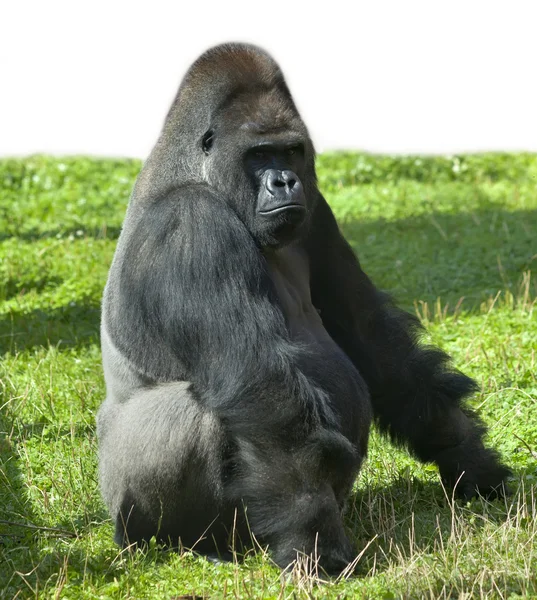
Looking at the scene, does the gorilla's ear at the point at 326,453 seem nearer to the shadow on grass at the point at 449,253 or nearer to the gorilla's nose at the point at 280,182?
the gorilla's nose at the point at 280,182

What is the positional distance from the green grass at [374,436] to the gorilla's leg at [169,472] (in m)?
0.11

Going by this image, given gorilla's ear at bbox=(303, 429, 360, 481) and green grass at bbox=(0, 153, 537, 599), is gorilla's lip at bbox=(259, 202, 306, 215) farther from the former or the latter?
green grass at bbox=(0, 153, 537, 599)

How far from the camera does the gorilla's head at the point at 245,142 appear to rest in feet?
11.9

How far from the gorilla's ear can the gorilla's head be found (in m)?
0.76

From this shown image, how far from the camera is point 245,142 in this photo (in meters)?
3.65

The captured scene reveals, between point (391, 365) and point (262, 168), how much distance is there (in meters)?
1.09

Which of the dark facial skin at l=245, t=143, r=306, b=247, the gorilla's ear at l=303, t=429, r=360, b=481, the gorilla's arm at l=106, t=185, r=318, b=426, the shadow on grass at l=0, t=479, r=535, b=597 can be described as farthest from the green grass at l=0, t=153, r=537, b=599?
the dark facial skin at l=245, t=143, r=306, b=247

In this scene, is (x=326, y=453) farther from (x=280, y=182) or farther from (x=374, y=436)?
(x=374, y=436)

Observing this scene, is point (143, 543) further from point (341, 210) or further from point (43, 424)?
point (341, 210)

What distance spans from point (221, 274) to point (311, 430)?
2.07 ft

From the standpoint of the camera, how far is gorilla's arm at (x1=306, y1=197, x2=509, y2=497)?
4.14m

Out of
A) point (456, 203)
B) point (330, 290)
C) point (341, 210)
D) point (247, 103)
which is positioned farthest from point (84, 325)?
point (456, 203)

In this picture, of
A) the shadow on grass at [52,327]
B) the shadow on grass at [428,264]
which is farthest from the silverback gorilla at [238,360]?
the shadow on grass at [52,327]

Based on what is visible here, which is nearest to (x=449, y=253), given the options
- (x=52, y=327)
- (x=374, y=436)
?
(x=52, y=327)
